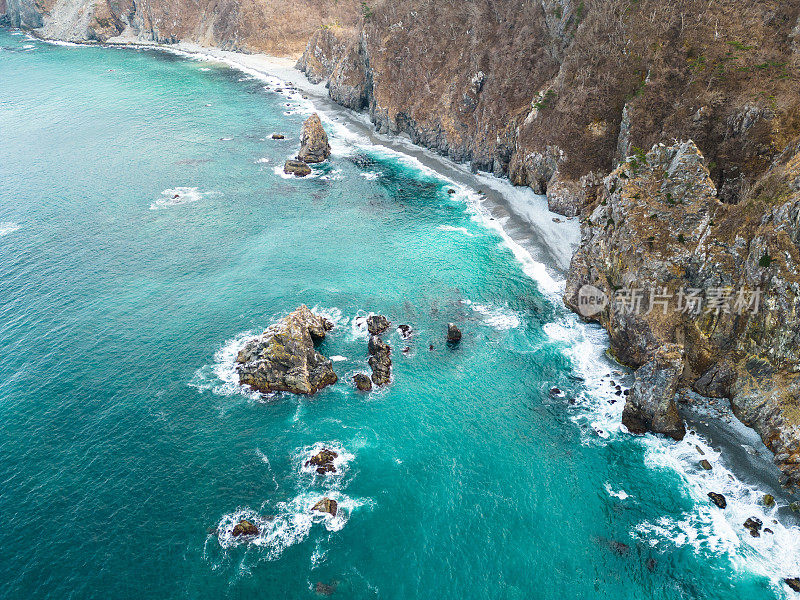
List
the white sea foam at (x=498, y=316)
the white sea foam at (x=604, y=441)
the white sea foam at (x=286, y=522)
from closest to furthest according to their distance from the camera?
the white sea foam at (x=604, y=441)
the white sea foam at (x=286, y=522)
the white sea foam at (x=498, y=316)

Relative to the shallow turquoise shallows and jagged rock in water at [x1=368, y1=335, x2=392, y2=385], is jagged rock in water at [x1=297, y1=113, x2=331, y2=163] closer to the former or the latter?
the shallow turquoise shallows

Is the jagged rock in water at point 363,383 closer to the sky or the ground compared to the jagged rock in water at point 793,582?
closer to the ground

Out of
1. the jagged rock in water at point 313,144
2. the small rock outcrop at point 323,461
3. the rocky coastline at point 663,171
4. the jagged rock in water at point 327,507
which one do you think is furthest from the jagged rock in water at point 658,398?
the jagged rock in water at point 313,144

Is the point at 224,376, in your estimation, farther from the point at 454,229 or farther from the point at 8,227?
the point at 8,227

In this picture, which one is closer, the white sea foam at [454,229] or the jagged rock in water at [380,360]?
the jagged rock in water at [380,360]

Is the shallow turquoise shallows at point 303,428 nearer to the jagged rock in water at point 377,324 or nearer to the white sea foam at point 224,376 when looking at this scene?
the white sea foam at point 224,376

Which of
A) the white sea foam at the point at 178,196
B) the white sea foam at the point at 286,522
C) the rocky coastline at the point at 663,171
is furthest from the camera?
the white sea foam at the point at 178,196
